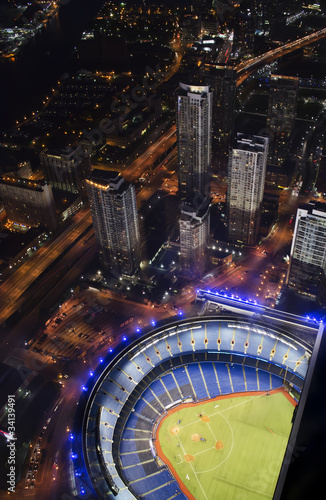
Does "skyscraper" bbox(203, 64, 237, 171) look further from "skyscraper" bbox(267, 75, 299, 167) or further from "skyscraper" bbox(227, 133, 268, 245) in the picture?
"skyscraper" bbox(227, 133, 268, 245)

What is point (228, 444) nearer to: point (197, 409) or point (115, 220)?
point (197, 409)

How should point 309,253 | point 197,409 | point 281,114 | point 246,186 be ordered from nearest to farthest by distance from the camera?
point 197,409, point 309,253, point 246,186, point 281,114

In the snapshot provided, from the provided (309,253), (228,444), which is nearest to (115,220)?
(309,253)

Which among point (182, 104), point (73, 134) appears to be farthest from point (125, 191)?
point (73, 134)

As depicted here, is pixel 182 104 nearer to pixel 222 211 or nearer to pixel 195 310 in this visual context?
pixel 222 211

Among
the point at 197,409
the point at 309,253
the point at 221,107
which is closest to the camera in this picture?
the point at 197,409

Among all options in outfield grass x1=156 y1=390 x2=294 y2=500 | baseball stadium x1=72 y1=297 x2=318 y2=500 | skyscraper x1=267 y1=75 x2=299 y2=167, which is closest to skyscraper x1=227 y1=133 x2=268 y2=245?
baseball stadium x1=72 y1=297 x2=318 y2=500
